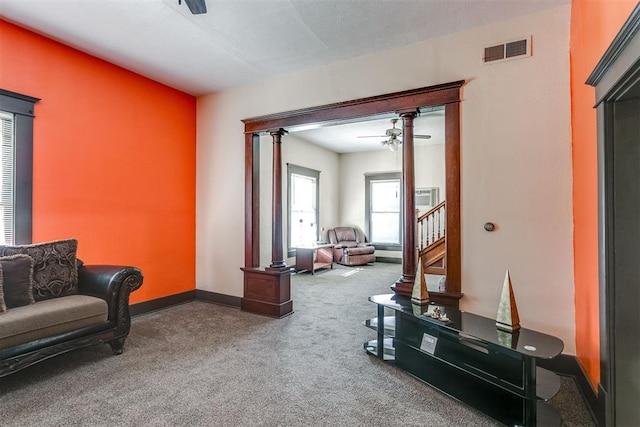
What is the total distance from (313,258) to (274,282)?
→ 2854 mm

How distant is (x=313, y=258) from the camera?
6879mm

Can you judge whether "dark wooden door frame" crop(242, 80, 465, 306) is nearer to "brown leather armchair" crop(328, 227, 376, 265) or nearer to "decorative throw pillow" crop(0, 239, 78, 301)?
"decorative throw pillow" crop(0, 239, 78, 301)

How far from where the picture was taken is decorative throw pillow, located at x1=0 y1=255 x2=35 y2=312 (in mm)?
2559

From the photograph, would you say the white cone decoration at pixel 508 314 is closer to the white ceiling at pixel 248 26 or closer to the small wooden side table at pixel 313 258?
the white ceiling at pixel 248 26

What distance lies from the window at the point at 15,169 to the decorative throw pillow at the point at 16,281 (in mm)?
589

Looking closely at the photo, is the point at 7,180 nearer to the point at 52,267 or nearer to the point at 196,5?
the point at 52,267

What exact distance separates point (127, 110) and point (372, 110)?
117 inches

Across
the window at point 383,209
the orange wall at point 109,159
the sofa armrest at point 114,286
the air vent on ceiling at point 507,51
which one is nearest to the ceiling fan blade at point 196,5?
the orange wall at point 109,159

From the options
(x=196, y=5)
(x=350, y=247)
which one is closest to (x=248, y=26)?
(x=196, y=5)

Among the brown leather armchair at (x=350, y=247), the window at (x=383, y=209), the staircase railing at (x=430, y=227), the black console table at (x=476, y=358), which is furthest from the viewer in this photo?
the window at (x=383, y=209)

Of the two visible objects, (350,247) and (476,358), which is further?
(350,247)

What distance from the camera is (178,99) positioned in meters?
4.62

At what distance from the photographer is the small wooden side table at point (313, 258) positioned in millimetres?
6840

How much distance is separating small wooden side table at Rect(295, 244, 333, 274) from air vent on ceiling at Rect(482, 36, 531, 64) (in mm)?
4767
